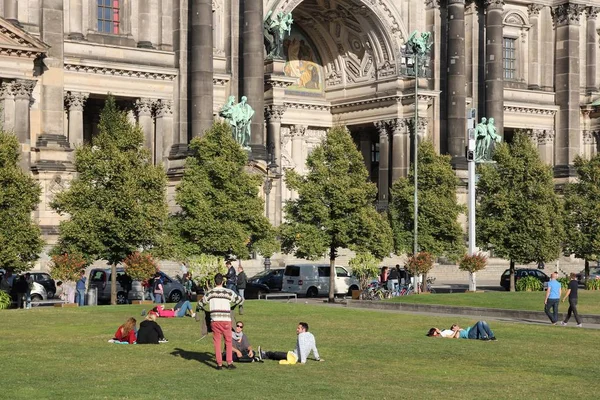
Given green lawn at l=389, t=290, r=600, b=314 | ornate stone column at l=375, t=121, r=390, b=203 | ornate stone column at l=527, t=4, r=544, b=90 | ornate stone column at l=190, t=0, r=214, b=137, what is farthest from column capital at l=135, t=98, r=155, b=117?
ornate stone column at l=527, t=4, r=544, b=90

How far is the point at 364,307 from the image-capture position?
47.3 m

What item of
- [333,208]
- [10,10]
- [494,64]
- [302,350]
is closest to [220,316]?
[302,350]

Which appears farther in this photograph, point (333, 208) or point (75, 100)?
point (75, 100)

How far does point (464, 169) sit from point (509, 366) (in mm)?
49579

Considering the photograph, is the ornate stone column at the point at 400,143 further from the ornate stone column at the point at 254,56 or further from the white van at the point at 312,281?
the white van at the point at 312,281

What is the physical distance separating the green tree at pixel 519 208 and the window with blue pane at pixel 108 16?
Answer: 69.8 ft

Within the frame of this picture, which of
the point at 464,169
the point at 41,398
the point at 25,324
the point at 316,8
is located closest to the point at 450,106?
the point at 464,169

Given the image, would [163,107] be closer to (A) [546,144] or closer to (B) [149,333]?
(A) [546,144]

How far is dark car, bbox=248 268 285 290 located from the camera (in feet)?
193

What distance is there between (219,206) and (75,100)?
13.8m

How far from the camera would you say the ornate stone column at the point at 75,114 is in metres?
63.4

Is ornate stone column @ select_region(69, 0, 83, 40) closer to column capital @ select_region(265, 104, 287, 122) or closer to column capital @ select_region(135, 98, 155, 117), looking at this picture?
column capital @ select_region(135, 98, 155, 117)

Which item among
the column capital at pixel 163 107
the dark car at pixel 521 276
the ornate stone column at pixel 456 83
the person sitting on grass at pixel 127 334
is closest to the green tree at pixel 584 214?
the dark car at pixel 521 276

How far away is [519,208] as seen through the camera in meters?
62.3
